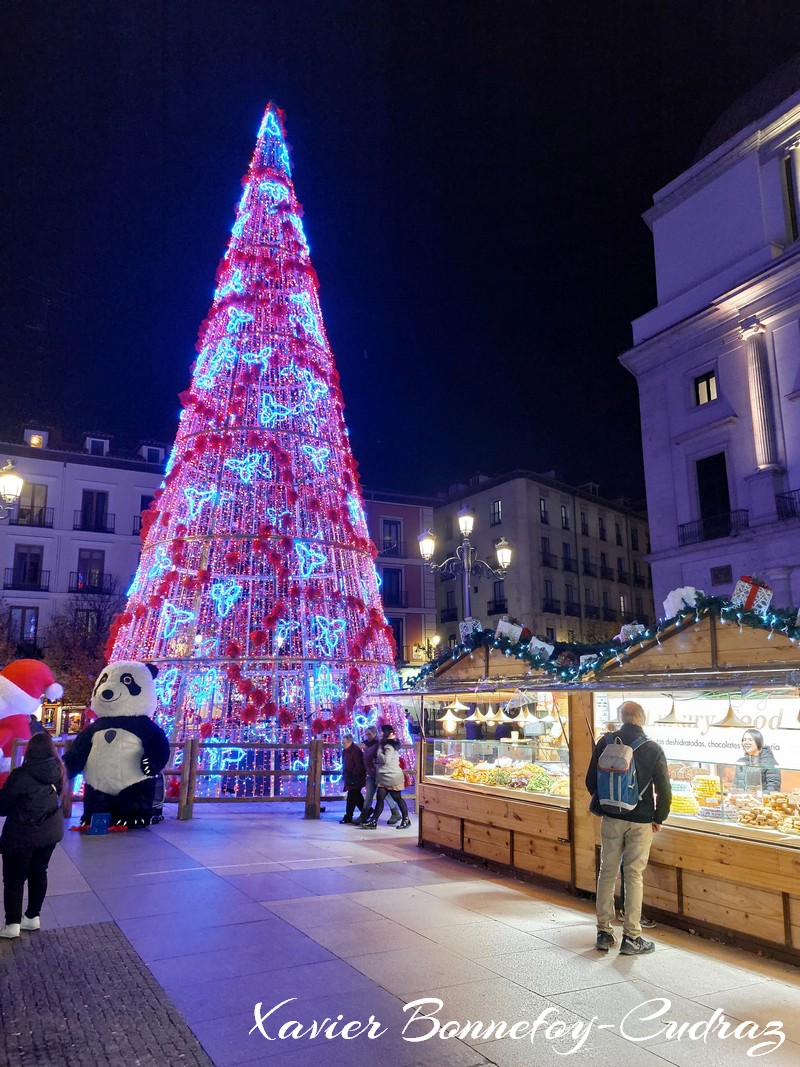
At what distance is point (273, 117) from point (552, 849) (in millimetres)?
14870

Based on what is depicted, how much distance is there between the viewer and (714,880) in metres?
6.10

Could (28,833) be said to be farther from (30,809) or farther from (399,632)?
(399,632)

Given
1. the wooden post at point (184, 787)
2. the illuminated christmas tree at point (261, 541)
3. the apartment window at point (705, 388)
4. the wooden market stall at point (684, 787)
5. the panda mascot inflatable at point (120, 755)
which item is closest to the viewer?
the wooden market stall at point (684, 787)

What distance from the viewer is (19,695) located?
37.0 feet

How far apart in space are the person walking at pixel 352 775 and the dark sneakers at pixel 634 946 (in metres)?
6.59

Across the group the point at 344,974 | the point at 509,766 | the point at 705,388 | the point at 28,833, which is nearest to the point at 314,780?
the point at 509,766

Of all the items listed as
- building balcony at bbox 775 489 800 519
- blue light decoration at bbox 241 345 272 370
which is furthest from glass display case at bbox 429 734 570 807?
building balcony at bbox 775 489 800 519

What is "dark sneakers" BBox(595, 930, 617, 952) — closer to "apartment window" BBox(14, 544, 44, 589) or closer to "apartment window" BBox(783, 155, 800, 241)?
"apartment window" BBox(783, 155, 800, 241)

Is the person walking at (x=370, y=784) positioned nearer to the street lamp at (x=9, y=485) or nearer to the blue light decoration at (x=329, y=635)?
the blue light decoration at (x=329, y=635)

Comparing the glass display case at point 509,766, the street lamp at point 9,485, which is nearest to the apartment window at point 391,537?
the street lamp at point 9,485

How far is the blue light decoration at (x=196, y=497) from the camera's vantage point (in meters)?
13.5

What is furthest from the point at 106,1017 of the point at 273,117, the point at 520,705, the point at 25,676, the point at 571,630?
the point at 571,630

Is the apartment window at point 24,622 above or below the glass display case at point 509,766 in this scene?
above

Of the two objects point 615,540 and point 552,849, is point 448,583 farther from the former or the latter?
point 552,849
